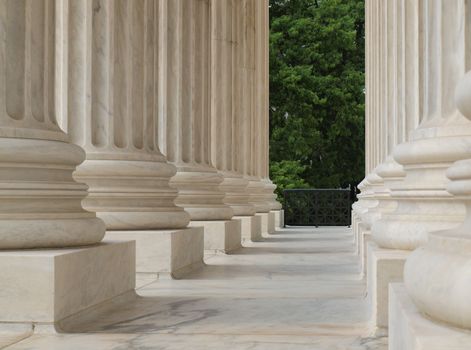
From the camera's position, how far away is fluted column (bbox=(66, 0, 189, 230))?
225 ft

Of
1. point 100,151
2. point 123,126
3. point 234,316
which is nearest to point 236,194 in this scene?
point 123,126

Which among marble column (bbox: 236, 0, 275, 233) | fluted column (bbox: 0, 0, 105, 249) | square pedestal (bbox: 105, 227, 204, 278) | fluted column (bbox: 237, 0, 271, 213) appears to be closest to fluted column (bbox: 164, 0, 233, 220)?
square pedestal (bbox: 105, 227, 204, 278)

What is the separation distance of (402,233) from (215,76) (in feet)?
313

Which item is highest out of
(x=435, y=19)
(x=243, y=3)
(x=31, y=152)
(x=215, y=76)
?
(x=243, y=3)

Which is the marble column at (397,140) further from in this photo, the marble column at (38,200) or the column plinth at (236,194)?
the column plinth at (236,194)

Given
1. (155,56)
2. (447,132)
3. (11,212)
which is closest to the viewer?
(447,132)

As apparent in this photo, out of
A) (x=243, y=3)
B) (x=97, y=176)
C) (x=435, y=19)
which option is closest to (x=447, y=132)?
(x=435, y=19)

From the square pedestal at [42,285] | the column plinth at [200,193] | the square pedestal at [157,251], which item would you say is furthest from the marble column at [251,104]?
the square pedestal at [42,285]

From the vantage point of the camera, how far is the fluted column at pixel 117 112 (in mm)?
68438

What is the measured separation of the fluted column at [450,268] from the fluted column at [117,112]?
4380cm

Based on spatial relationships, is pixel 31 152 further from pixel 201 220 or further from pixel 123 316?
pixel 201 220

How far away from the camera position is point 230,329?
46.7m

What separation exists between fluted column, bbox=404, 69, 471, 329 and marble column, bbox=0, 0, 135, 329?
2187 cm

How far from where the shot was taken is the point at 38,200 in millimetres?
49250
